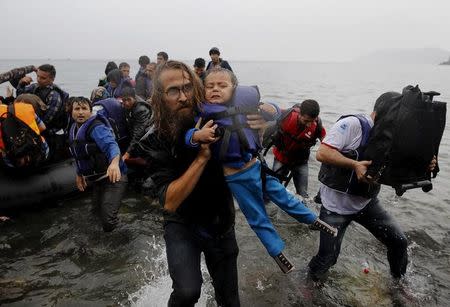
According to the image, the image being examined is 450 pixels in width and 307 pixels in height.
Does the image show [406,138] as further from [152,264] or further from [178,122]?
[152,264]

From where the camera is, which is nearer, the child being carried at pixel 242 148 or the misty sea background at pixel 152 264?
the child being carried at pixel 242 148

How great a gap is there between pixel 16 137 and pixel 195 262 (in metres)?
4.26

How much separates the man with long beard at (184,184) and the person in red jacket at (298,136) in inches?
121

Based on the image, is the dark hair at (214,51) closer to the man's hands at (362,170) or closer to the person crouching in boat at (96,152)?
the person crouching in boat at (96,152)

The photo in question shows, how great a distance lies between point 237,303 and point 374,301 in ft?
7.30

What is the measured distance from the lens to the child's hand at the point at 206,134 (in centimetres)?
210

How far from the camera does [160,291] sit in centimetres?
427

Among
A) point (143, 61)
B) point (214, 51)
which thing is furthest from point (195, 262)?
point (143, 61)

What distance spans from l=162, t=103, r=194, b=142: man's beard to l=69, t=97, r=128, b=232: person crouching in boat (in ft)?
7.54

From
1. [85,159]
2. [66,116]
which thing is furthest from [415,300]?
[66,116]

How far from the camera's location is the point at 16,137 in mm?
5367

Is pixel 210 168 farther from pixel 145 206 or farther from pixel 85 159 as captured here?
pixel 145 206

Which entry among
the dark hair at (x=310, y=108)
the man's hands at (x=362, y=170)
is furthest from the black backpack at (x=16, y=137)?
the man's hands at (x=362, y=170)

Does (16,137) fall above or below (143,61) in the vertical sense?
below
